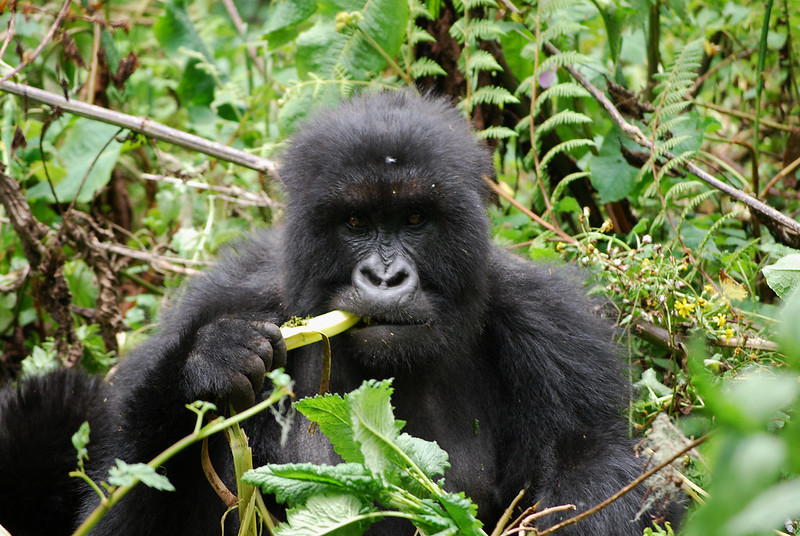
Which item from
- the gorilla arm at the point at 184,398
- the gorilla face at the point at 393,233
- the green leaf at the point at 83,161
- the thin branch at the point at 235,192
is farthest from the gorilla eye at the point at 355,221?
the green leaf at the point at 83,161

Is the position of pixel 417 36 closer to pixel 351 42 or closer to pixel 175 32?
pixel 351 42

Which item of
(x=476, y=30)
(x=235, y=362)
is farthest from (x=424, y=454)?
(x=476, y=30)

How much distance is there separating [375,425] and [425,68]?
2561 mm

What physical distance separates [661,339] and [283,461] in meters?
1.56

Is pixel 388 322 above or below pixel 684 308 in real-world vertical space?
above

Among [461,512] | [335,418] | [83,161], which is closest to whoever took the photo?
[461,512]

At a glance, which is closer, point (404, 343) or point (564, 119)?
point (404, 343)

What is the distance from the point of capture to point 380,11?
4.13 m

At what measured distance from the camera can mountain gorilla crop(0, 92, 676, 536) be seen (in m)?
2.74

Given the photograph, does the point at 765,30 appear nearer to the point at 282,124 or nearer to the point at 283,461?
the point at 282,124

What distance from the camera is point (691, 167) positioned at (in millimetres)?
3604

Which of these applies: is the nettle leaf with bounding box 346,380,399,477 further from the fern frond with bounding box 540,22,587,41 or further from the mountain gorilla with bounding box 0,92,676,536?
the fern frond with bounding box 540,22,587,41

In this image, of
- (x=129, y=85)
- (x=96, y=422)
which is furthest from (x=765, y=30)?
(x=129, y=85)

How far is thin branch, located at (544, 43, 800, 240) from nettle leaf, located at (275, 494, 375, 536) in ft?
7.19
